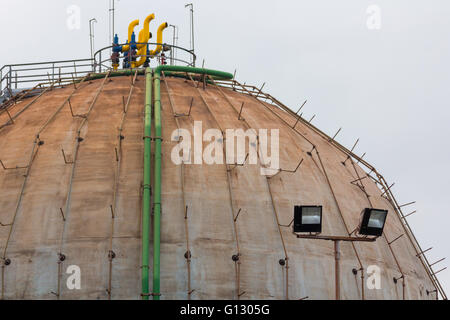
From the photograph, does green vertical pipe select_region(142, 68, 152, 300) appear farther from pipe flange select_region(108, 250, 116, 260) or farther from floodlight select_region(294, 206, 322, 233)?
floodlight select_region(294, 206, 322, 233)

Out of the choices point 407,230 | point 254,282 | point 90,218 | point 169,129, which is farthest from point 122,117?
point 407,230

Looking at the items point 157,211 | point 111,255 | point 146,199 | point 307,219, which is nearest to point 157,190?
point 146,199

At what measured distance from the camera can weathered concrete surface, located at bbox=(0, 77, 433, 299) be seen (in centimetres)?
5528

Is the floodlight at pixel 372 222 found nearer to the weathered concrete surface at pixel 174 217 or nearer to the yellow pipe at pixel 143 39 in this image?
the weathered concrete surface at pixel 174 217

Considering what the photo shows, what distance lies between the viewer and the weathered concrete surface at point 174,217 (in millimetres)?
55281

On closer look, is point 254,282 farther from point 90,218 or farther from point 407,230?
point 407,230

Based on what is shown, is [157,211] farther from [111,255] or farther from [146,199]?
[111,255]

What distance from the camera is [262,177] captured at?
59.8 m

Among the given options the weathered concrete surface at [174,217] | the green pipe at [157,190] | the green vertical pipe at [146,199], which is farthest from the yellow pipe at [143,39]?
the green vertical pipe at [146,199]

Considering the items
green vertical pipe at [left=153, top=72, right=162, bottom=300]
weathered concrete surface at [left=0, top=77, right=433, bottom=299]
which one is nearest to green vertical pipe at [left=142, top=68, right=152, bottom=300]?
green vertical pipe at [left=153, top=72, right=162, bottom=300]

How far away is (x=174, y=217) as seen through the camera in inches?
2228

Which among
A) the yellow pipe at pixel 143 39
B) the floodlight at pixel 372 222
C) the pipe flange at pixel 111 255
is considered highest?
the yellow pipe at pixel 143 39

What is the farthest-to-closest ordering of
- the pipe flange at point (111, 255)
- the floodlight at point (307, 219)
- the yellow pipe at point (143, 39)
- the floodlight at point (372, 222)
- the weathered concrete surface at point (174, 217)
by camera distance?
the yellow pipe at point (143, 39)
the weathered concrete surface at point (174, 217)
the pipe flange at point (111, 255)
the floodlight at point (307, 219)
the floodlight at point (372, 222)
